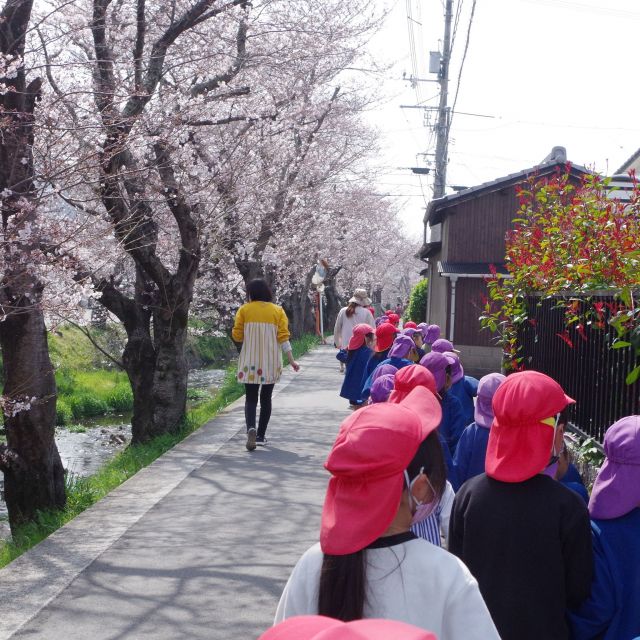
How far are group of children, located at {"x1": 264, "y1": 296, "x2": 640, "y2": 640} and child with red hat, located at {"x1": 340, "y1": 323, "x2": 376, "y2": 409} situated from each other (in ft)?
24.2

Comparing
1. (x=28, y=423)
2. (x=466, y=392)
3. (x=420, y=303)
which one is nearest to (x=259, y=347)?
(x=28, y=423)

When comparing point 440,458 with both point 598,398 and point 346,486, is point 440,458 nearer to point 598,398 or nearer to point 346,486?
point 346,486

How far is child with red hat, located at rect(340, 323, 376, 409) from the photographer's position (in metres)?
12.3

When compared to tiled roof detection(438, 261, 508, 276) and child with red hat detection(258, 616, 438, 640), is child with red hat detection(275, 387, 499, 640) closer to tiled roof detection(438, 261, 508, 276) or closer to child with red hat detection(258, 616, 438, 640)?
child with red hat detection(258, 616, 438, 640)

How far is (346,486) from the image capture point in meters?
2.18

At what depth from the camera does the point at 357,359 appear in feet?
40.4

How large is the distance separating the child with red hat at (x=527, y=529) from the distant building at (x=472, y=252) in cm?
1965

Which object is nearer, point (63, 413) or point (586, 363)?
point (586, 363)

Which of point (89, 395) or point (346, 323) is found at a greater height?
point (346, 323)

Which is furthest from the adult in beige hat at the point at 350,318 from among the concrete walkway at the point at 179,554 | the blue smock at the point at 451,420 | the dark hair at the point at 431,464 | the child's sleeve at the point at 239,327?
the dark hair at the point at 431,464

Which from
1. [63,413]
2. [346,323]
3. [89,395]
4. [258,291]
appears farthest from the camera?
[89,395]

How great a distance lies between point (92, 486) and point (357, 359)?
13.2 ft

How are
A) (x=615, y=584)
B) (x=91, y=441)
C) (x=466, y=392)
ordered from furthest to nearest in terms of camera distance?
(x=91, y=441) < (x=466, y=392) < (x=615, y=584)

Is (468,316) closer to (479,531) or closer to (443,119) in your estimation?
(443,119)
